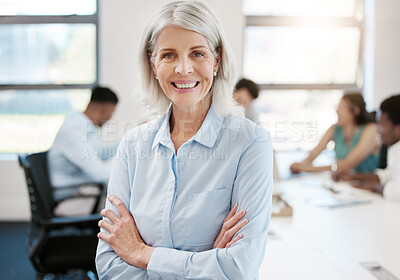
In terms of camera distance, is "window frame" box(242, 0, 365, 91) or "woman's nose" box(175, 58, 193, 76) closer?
"woman's nose" box(175, 58, 193, 76)

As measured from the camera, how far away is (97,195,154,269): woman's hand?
1.15 m

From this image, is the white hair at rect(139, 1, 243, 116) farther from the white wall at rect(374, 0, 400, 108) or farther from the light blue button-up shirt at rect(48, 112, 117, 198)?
the white wall at rect(374, 0, 400, 108)

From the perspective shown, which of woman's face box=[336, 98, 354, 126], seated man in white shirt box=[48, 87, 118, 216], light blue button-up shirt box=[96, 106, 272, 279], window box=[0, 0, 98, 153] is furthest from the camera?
window box=[0, 0, 98, 153]

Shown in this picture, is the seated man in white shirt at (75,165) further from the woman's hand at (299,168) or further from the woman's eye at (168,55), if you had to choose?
the woman's eye at (168,55)

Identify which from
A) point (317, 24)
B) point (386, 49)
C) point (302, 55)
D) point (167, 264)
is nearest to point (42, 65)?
point (302, 55)

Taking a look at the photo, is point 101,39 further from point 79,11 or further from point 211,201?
point 211,201

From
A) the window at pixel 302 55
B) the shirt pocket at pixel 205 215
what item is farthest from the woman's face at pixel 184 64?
the window at pixel 302 55

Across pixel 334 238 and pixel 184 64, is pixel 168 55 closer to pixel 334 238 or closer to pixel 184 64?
pixel 184 64

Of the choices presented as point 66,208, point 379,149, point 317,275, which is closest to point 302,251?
point 317,275

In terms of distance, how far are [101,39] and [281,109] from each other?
7.26ft

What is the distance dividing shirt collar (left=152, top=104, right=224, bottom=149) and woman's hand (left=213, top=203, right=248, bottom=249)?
0.76ft

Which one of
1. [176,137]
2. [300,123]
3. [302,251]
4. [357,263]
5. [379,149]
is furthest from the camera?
[379,149]

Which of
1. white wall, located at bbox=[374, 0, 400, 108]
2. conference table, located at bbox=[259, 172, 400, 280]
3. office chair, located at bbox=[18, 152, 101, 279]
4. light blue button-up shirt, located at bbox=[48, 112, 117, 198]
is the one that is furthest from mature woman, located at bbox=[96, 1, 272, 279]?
white wall, located at bbox=[374, 0, 400, 108]

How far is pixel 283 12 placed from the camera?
171 inches
